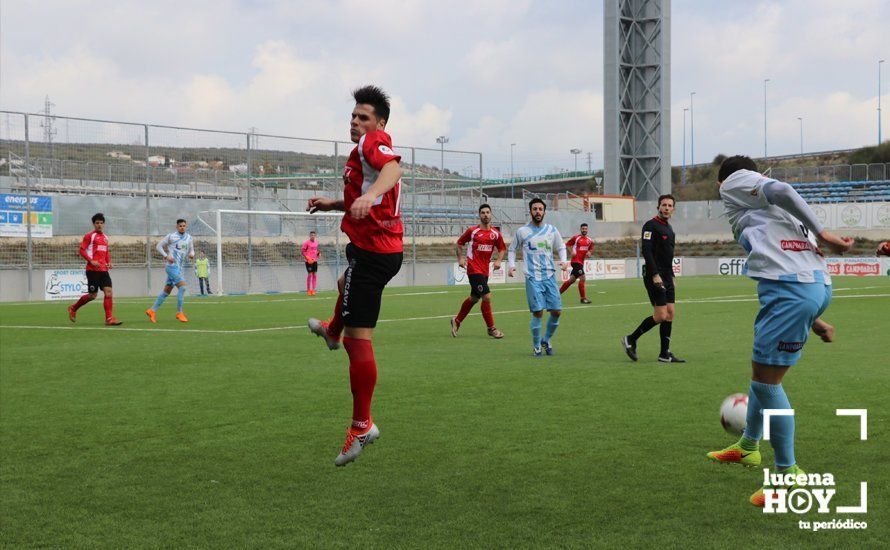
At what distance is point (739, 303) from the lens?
25.2m

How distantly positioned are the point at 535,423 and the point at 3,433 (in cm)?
449

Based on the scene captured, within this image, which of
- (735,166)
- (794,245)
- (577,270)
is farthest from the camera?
(577,270)

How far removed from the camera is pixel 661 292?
41.8 ft

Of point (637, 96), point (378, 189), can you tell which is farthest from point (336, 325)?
point (637, 96)

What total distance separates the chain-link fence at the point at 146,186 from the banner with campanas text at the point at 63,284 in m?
0.26

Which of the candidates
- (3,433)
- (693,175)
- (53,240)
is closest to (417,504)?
(3,433)

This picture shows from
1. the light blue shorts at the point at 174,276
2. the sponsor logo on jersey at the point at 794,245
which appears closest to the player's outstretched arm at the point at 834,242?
the sponsor logo on jersey at the point at 794,245

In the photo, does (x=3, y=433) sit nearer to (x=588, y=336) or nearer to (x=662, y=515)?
(x=662, y=515)

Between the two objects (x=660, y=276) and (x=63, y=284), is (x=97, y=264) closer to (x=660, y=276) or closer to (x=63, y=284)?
(x=660, y=276)

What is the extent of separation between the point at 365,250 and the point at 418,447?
6.22 ft

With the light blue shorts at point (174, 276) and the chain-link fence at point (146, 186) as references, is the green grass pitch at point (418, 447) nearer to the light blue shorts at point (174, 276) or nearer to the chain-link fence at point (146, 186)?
the light blue shorts at point (174, 276)

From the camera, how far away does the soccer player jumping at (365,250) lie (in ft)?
19.2

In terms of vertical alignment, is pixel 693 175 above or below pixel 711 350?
above

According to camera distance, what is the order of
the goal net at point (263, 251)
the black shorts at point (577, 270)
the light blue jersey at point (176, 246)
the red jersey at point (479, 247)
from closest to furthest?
the red jersey at point (479, 247) → the light blue jersey at point (176, 246) → the black shorts at point (577, 270) → the goal net at point (263, 251)
